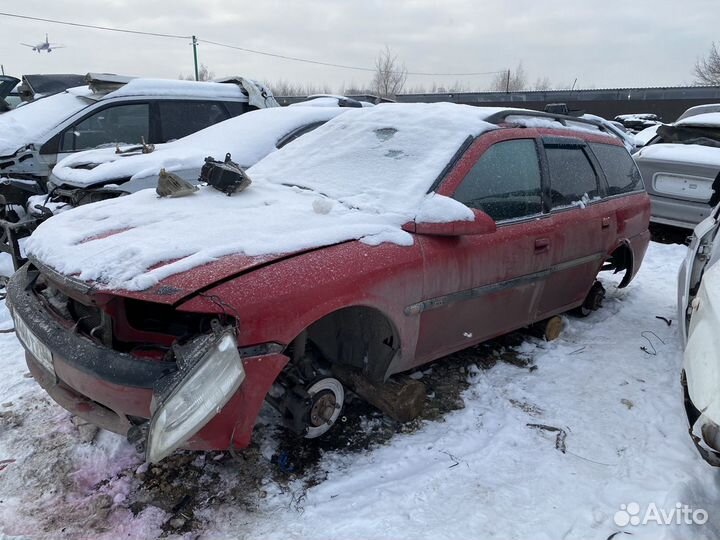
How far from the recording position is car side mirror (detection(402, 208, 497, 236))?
268 cm

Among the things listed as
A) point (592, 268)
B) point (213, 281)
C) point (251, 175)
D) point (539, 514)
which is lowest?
point (539, 514)

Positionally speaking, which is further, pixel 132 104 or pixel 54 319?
pixel 132 104

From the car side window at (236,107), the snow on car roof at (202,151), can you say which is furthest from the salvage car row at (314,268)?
the car side window at (236,107)

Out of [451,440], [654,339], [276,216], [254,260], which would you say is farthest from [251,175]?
[654,339]

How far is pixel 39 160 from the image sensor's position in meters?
6.22

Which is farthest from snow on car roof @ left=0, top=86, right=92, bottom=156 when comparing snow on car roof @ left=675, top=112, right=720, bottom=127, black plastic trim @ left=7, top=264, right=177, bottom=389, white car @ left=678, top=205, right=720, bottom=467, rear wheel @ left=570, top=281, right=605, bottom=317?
snow on car roof @ left=675, top=112, right=720, bottom=127

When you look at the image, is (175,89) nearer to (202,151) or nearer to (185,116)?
(185,116)

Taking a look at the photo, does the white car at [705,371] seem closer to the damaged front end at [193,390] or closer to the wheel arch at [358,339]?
the wheel arch at [358,339]

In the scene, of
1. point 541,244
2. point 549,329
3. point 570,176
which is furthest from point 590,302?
point 541,244

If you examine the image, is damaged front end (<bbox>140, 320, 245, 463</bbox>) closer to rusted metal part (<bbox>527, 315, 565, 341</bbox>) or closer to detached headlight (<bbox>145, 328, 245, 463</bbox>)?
detached headlight (<bbox>145, 328, 245, 463</bbox>)

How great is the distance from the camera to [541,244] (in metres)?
3.39

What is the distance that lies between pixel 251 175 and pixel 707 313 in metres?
2.90

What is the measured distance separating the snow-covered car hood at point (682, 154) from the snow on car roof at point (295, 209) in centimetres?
397

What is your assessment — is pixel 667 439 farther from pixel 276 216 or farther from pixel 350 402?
pixel 276 216
